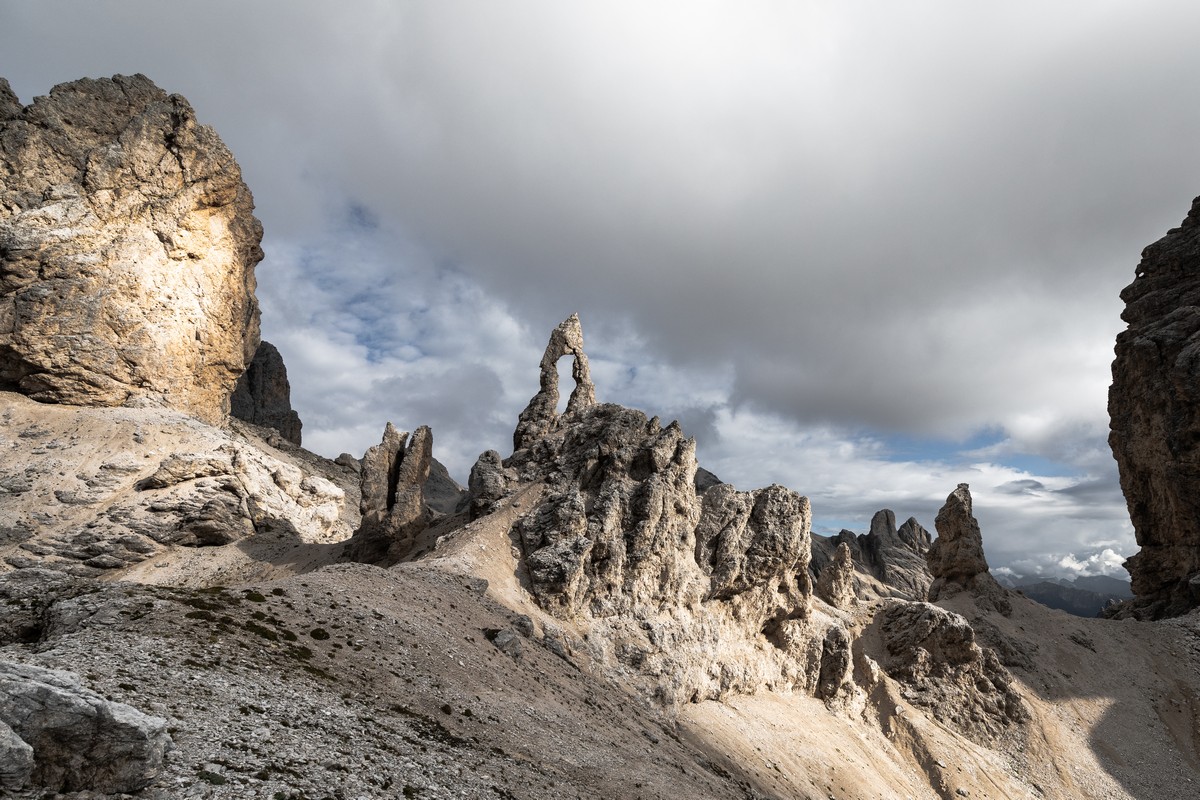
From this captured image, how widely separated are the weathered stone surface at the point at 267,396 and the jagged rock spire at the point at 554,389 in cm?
10097

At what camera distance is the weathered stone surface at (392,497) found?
58062 mm

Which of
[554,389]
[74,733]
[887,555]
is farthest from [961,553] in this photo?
[74,733]

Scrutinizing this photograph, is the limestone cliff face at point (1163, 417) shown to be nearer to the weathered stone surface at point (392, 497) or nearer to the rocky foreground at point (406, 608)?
the rocky foreground at point (406, 608)

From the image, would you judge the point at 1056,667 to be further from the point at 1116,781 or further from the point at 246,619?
the point at 246,619

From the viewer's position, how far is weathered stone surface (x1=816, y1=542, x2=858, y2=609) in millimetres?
79875

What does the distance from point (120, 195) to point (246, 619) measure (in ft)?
277

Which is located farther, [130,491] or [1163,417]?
[1163,417]

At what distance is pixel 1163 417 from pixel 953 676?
197 feet

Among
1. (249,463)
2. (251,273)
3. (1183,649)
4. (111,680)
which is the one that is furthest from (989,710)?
(251,273)

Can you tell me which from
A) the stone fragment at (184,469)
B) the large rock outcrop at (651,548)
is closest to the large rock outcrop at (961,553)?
the large rock outcrop at (651,548)

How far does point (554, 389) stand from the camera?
66812 millimetres

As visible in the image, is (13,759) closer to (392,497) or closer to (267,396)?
(392,497)

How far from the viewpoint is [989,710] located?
7000 cm

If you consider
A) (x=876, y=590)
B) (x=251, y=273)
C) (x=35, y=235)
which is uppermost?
(x=251, y=273)
